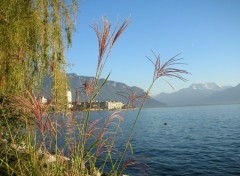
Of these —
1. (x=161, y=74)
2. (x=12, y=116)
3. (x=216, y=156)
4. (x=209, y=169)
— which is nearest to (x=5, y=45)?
(x=12, y=116)

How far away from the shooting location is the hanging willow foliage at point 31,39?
995cm

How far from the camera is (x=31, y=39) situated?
425 inches

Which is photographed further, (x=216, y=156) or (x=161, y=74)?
(x=216, y=156)

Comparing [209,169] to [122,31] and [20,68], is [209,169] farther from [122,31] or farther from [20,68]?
[122,31]

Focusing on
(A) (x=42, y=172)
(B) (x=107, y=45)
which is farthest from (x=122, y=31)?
(A) (x=42, y=172)

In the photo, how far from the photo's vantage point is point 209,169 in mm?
21781

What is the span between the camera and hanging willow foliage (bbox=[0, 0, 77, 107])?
9.95m

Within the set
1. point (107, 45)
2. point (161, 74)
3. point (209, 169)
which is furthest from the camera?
point (209, 169)

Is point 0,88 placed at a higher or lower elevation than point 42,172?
higher

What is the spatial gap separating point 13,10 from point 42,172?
25.5 feet

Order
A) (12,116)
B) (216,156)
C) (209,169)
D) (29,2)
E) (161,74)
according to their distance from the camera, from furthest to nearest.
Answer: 1. (216,156)
2. (209,169)
3. (29,2)
4. (12,116)
5. (161,74)

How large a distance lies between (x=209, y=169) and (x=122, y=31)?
21040 mm

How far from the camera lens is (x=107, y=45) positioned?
2.95 meters

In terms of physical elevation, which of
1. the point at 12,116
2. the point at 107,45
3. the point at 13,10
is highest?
the point at 13,10
